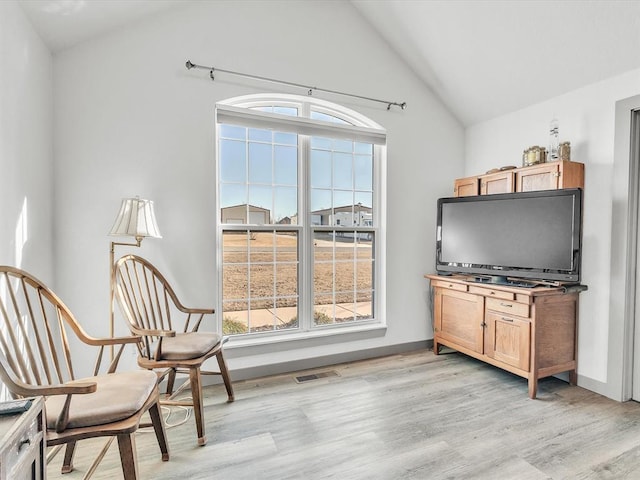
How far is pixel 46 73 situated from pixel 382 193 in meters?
2.78

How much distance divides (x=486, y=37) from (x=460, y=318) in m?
2.42

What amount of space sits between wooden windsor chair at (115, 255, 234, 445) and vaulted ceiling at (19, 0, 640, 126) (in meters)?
1.58

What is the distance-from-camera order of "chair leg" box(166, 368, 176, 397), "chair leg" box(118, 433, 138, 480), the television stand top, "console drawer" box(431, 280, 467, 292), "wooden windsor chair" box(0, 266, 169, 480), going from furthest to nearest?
"console drawer" box(431, 280, 467, 292) → the television stand top → "chair leg" box(166, 368, 176, 397) → "chair leg" box(118, 433, 138, 480) → "wooden windsor chair" box(0, 266, 169, 480)

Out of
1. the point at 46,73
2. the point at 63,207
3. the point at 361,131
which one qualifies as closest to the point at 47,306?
the point at 63,207

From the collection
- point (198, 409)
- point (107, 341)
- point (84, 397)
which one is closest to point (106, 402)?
point (84, 397)

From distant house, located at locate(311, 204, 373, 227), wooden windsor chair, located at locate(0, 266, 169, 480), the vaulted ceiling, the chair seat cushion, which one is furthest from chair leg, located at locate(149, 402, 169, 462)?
the vaulted ceiling

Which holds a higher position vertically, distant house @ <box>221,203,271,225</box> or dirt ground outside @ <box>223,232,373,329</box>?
distant house @ <box>221,203,271,225</box>

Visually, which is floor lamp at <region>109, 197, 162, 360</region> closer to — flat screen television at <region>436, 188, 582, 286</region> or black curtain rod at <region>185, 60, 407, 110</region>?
black curtain rod at <region>185, 60, 407, 110</region>

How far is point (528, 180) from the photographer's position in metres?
2.88

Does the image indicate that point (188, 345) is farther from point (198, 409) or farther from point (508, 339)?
point (508, 339)

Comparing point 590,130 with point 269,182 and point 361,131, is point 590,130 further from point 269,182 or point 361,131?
point 269,182

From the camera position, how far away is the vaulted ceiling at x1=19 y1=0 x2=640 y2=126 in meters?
2.20

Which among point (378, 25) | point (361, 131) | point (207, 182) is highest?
point (378, 25)

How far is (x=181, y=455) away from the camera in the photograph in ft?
6.15
